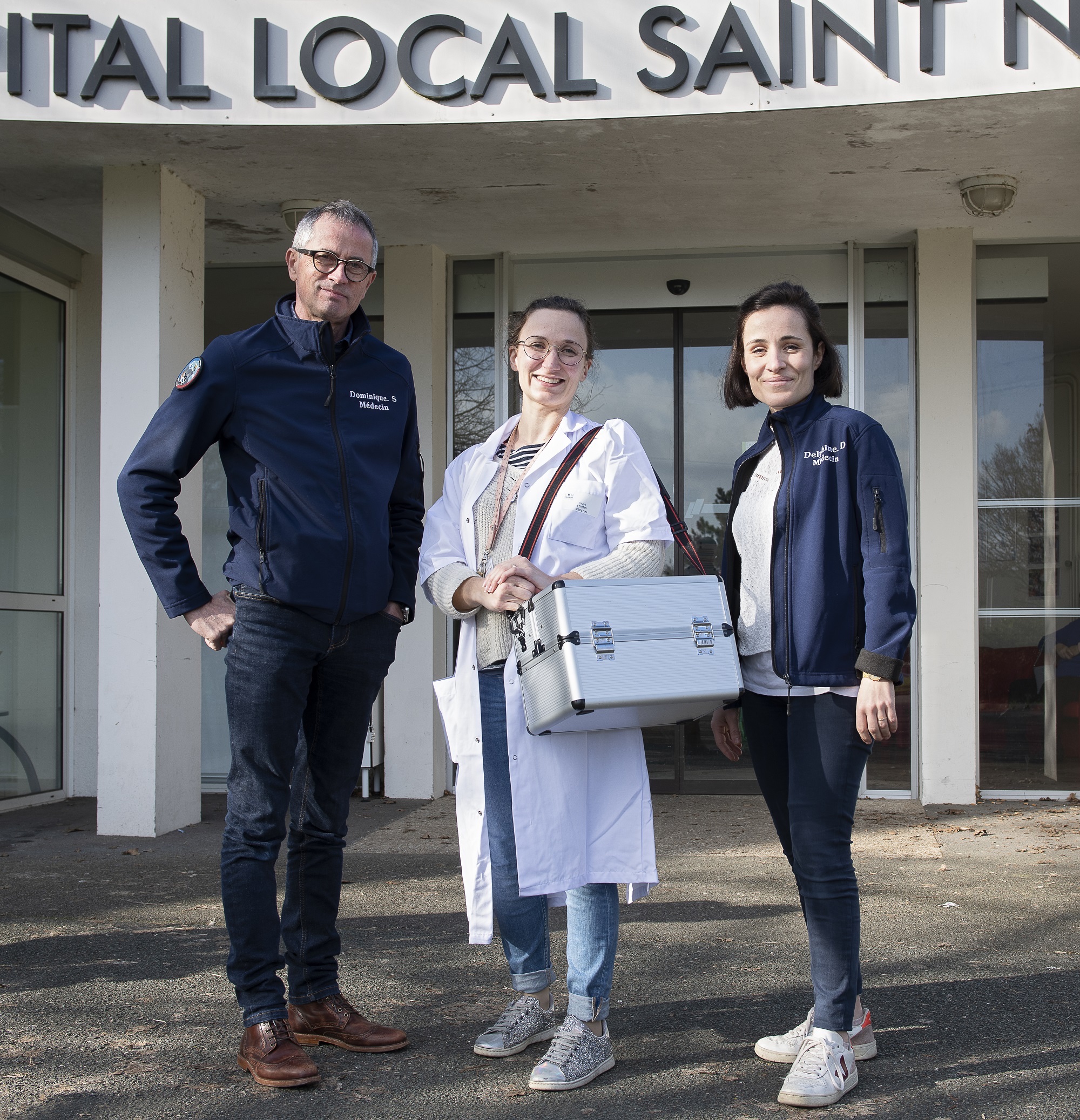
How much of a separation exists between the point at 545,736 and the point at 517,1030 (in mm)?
832

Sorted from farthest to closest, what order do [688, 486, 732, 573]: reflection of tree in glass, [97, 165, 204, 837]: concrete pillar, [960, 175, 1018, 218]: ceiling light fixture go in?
[688, 486, 732, 573]: reflection of tree in glass
[960, 175, 1018, 218]: ceiling light fixture
[97, 165, 204, 837]: concrete pillar

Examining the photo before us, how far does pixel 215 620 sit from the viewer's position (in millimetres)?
2988

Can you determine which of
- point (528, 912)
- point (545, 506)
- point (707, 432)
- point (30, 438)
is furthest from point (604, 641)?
point (30, 438)

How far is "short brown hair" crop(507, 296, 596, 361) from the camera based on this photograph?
10.6 feet

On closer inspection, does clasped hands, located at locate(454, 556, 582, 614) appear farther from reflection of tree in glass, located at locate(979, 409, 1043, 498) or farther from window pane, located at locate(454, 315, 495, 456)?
reflection of tree in glass, located at locate(979, 409, 1043, 498)

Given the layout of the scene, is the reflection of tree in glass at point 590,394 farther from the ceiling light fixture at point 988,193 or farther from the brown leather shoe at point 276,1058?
the brown leather shoe at point 276,1058

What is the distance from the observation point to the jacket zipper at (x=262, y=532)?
298 cm

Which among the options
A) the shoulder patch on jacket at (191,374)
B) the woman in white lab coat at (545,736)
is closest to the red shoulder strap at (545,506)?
the woman in white lab coat at (545,736)

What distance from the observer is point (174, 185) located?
6531mm

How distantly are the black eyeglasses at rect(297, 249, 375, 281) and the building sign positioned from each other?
9.52 feet

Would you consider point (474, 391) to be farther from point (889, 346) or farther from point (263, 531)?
point (263, 531)

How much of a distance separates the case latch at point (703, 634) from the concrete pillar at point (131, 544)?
4154mm

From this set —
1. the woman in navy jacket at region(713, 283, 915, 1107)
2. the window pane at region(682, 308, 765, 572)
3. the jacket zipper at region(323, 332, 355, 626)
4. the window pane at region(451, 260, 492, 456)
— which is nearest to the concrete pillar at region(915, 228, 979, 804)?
the window pane at region(682, 308, 765, 572)

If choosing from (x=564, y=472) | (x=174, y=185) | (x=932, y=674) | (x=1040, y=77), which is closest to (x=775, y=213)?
(x=1040, y=77)
